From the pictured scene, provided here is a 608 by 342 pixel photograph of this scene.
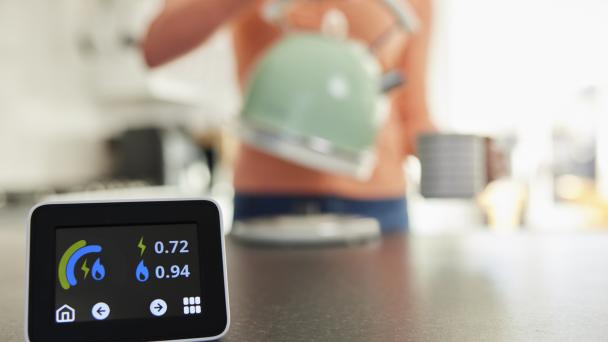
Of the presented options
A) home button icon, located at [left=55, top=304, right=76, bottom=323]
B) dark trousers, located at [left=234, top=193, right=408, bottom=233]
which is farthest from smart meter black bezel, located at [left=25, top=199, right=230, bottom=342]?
dark trousers, located at [left=234, top=193, right=408, bottom=233]

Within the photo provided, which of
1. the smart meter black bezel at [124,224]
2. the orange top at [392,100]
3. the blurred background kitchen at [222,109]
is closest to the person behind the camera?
the smart meter black bezel at [124,224]

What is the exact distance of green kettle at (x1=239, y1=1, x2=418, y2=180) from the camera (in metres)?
0.66

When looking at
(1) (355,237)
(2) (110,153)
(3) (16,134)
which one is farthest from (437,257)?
(2) (110,153)

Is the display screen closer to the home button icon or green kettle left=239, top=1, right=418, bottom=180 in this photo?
the home button icon

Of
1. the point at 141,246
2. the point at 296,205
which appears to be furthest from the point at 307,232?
the point at 141,246

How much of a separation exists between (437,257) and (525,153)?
130 inches

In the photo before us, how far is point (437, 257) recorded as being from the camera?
679 mm

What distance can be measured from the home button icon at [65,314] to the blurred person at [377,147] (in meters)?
0.57

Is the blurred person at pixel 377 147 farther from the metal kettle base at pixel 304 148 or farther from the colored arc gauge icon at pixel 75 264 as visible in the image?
the colored arc gauge icon at pixel 75 264

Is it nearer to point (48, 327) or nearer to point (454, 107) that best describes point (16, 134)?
point (48, 327)

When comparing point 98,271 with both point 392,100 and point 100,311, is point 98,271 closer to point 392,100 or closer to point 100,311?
point 100,311

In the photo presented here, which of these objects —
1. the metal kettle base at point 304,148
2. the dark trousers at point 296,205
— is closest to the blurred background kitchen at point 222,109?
the metal kettle base at point 304,148

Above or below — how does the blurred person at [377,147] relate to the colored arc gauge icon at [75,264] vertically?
above

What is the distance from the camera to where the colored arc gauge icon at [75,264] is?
0.34m
